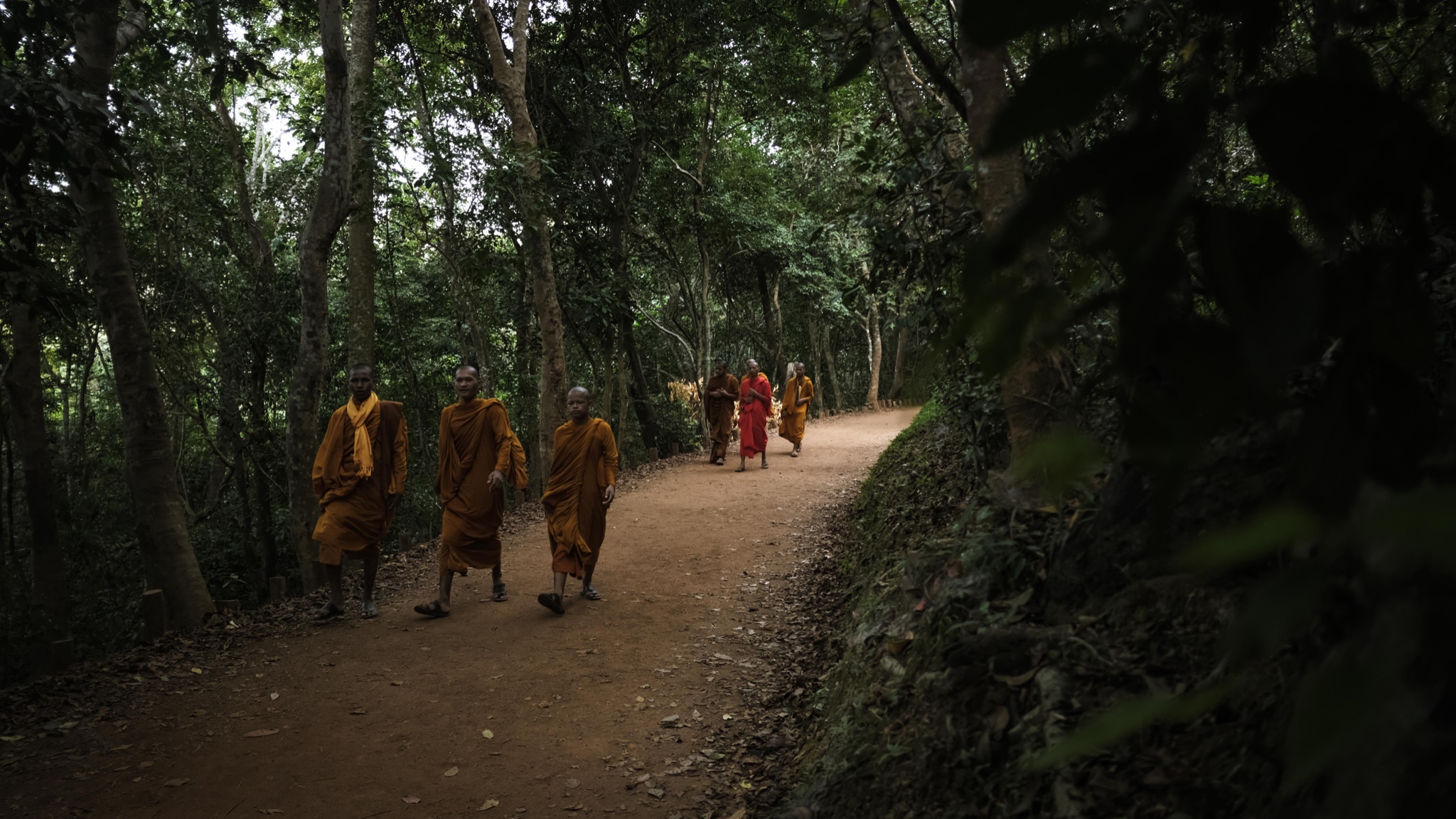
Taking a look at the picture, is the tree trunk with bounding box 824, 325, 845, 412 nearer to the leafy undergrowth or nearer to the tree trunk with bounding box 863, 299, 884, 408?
the tree trunk with bounding box 863, 299, 884, 408

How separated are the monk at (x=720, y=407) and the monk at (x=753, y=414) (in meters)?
0.21

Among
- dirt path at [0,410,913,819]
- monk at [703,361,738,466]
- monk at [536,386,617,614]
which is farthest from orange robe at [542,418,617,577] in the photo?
monk at [703,361,738,466]

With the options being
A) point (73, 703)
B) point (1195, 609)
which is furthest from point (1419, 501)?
point (73, 703)

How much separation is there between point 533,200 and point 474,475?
479cm

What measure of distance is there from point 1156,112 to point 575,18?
15.0 meters

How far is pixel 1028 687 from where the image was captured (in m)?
3.19

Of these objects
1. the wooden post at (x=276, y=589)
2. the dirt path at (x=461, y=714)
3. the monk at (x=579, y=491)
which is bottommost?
the dirt path at (x=461, y=714)

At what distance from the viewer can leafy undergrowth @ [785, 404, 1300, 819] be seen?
2348mm

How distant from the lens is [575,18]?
1406 centimetres

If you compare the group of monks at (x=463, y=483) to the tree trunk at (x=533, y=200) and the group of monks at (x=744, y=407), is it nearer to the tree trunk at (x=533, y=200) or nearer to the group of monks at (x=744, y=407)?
the tree trunk at (x=533, y=200)

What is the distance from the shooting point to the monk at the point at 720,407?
46.9 feet

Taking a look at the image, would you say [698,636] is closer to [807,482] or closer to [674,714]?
[674,714]

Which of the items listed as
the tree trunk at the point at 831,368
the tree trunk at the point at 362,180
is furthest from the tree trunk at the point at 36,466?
the tree trunk at the point at 831,368

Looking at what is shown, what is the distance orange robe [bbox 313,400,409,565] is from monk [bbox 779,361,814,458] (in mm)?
8757
